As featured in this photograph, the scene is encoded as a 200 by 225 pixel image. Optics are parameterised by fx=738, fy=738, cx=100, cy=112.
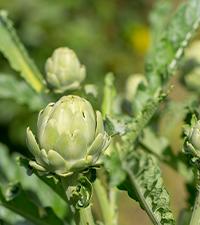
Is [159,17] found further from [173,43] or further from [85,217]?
[85,217]

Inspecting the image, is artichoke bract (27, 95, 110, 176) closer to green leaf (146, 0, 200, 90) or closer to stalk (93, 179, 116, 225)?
stalk (93, 179, 116, 225)

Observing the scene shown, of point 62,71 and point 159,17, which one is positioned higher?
point 62,71

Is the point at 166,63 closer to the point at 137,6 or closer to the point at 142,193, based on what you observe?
the point at 142,193

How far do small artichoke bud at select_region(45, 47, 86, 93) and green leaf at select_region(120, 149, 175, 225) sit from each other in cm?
34

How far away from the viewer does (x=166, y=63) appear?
122 cm

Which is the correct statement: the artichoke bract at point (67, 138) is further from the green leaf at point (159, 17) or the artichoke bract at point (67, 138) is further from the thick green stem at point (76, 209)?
the green leaf at point (159, 17)

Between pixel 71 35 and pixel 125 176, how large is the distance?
9.35 feet

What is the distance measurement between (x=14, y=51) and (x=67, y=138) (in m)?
0.49

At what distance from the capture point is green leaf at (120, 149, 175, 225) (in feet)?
2.71

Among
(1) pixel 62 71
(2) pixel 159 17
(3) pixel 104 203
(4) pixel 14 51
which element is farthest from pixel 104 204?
(2) pixel 159 17

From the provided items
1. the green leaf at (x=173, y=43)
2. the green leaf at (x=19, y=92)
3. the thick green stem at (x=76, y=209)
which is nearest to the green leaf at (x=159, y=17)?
the green leaf at (x=173, y=43)

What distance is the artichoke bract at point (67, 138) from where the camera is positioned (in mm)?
869

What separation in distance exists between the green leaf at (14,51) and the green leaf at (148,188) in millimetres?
466

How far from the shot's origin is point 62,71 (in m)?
1.19
